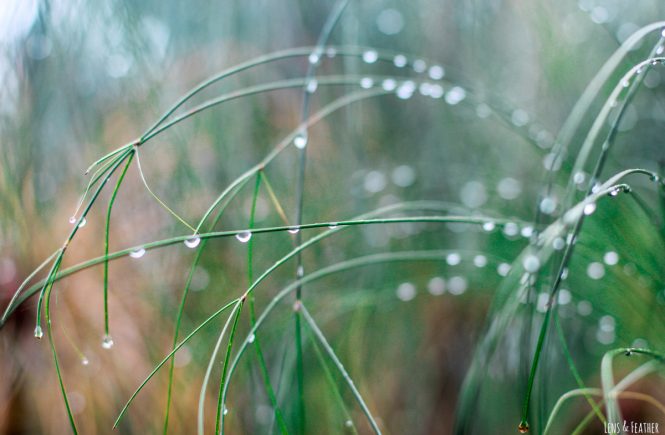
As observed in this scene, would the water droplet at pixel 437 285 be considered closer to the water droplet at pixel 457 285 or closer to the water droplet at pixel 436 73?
the water droplet at pixel 457 285

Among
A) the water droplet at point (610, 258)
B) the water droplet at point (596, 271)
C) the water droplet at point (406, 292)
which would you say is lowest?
the water droplet at point (406, 292)

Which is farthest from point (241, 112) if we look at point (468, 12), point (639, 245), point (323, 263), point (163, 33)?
point (639, 245)

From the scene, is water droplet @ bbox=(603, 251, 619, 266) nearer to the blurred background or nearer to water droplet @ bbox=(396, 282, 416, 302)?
the blurred background

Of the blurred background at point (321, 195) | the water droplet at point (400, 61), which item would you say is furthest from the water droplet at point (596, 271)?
the water droplet at point (400, 61)

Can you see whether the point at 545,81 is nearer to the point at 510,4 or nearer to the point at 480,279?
the point at 510,4

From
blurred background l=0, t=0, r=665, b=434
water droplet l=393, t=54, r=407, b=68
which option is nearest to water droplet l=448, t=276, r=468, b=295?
blurred background l=0, t=0, r=665, b=434

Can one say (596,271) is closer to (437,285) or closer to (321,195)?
(437,285)
